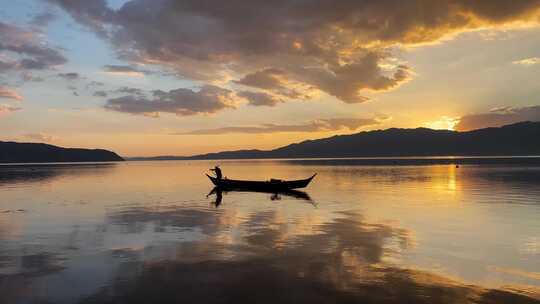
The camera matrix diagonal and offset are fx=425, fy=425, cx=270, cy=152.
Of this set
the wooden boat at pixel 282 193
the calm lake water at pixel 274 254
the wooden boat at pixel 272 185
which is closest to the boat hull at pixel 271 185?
the wooden boat at pixel 272 185

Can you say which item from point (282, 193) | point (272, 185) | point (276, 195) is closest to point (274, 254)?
point (276, 195)

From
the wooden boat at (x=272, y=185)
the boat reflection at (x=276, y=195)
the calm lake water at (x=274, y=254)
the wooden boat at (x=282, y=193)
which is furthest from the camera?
the wooden boat at (x=272, y=185)

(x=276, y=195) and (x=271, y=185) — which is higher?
(x=271, y=185)

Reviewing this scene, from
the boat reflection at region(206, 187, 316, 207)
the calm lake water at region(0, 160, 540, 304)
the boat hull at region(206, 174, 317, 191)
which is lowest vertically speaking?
the calm lake water at region(0, 160, 540, 304)

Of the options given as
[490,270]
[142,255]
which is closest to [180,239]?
[142,255]

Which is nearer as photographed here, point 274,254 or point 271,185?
point 274,254

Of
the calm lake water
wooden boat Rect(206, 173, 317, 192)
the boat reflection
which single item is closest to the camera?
the calm lake water

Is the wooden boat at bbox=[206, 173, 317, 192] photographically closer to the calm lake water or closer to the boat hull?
the boat hull

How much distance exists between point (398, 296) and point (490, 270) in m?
6.24

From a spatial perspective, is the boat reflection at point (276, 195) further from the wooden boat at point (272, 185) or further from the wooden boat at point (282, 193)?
the wooden boat at point (272, 185)

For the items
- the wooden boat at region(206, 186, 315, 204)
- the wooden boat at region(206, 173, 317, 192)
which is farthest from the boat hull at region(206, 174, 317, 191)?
the wooden boat at region(206, 186, 315, 204)

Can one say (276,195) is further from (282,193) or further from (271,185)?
(271,185)

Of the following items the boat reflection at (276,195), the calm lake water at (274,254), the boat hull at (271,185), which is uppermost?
the boat hull at (271,185)

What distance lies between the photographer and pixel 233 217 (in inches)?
1411
